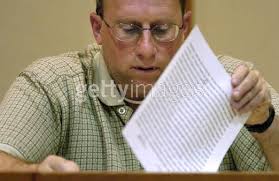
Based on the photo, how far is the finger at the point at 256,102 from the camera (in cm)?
98

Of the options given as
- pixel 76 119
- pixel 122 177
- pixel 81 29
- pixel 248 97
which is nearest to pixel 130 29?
pixel 76 119

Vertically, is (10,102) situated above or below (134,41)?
below

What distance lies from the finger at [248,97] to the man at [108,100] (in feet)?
0.18

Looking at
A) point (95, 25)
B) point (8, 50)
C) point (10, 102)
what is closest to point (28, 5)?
point (8, 50)

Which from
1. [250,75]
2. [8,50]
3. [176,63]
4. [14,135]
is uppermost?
[176,63]

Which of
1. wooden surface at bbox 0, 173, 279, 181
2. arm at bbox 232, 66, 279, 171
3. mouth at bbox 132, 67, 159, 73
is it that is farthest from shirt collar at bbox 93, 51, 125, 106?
wooden surface at bbox 0, 173, 279, 181

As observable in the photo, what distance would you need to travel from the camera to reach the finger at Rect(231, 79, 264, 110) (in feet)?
3.17

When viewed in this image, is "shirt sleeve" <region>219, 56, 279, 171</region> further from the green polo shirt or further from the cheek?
the cheek

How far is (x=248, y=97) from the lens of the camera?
1008 millimetres

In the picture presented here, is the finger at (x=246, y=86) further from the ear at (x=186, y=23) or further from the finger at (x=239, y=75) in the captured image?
the ear at (x=186, y=23)

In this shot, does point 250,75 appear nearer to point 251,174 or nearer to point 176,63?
point 176,63

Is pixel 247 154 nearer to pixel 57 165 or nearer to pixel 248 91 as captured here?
pixel 248 91

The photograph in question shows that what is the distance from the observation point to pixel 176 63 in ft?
2.82

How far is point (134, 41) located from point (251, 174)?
0.65 meters
